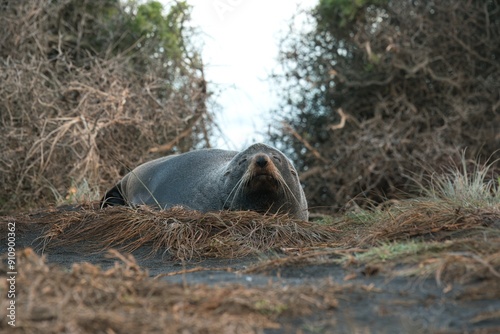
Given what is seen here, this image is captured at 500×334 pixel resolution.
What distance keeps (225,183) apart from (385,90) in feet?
22.1

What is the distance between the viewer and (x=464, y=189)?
6.76 metres

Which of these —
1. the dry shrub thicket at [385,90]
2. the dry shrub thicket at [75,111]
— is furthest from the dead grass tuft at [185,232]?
the dry shrub thicket at [385,90]

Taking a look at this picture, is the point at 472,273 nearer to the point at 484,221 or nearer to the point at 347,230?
the point at 484,221

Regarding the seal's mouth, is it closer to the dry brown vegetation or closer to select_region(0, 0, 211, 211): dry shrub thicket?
the dry brown vegetation

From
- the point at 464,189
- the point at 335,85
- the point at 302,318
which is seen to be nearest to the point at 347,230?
the point at 464,189

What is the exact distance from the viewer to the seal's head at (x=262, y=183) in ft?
21.8

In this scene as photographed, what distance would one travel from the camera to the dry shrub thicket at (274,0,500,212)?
39.4ft

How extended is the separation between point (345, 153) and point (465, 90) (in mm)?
2604

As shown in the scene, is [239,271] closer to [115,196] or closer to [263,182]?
[263,182]

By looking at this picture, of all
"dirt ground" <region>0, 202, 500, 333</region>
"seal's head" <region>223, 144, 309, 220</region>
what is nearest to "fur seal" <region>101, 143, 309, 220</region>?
"seal's head" <region>223, 144, 309, 220</region>

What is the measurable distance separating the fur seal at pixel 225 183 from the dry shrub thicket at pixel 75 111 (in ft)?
6.09

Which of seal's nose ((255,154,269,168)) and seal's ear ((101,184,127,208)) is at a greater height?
seal's nose ((255,154,269,168))

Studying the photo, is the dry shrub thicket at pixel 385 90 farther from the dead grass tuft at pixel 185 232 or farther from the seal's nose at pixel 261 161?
the dead grass tuft at pixel 185 232

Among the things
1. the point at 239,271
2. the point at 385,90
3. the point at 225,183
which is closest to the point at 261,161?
the point at 225,183
